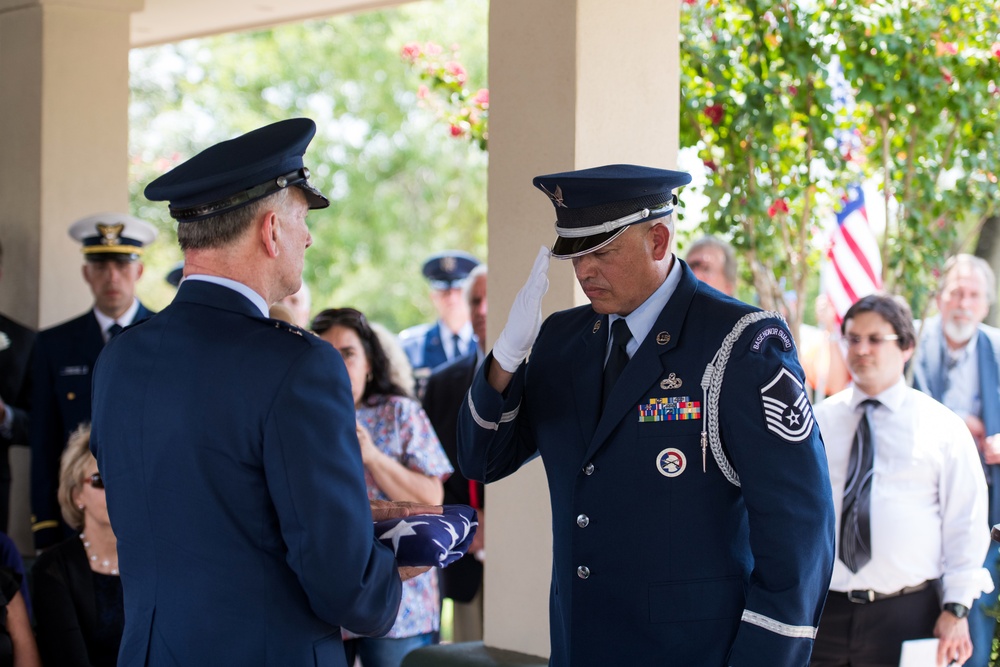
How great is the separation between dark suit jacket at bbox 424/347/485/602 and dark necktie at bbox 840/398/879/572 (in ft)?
5.41

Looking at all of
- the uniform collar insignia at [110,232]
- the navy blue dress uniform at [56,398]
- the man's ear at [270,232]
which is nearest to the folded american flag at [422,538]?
the man's ear at [270,232]

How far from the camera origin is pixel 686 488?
2211mm

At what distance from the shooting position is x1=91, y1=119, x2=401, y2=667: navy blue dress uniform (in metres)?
1.88

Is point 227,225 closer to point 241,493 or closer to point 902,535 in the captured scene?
point 241,493

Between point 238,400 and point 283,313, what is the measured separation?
1744 millimetres

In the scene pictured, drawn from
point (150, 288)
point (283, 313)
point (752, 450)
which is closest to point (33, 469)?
point (283, 313)

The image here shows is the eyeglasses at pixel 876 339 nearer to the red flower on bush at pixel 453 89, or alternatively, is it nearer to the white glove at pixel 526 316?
the white glove at pixel 526 316

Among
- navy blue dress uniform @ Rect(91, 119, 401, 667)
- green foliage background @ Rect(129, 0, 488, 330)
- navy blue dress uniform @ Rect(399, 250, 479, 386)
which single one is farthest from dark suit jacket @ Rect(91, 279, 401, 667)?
green foliage background @ Rect(129, 0, 488, 330)

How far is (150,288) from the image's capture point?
1742cm

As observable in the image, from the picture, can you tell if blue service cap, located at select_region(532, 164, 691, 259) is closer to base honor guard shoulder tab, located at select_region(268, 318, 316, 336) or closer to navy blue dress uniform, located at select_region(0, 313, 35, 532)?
base honor guard shoulder tab, located at select_region(268, 318, 316, 336)

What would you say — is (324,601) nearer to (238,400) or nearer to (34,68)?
(238,400)

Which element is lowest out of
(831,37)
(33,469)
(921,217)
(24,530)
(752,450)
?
(24,530)

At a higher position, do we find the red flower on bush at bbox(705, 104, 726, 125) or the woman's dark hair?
the red flower on bush at bbox(705, 104, 726, 125)

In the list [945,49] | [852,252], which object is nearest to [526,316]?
[945,49]
